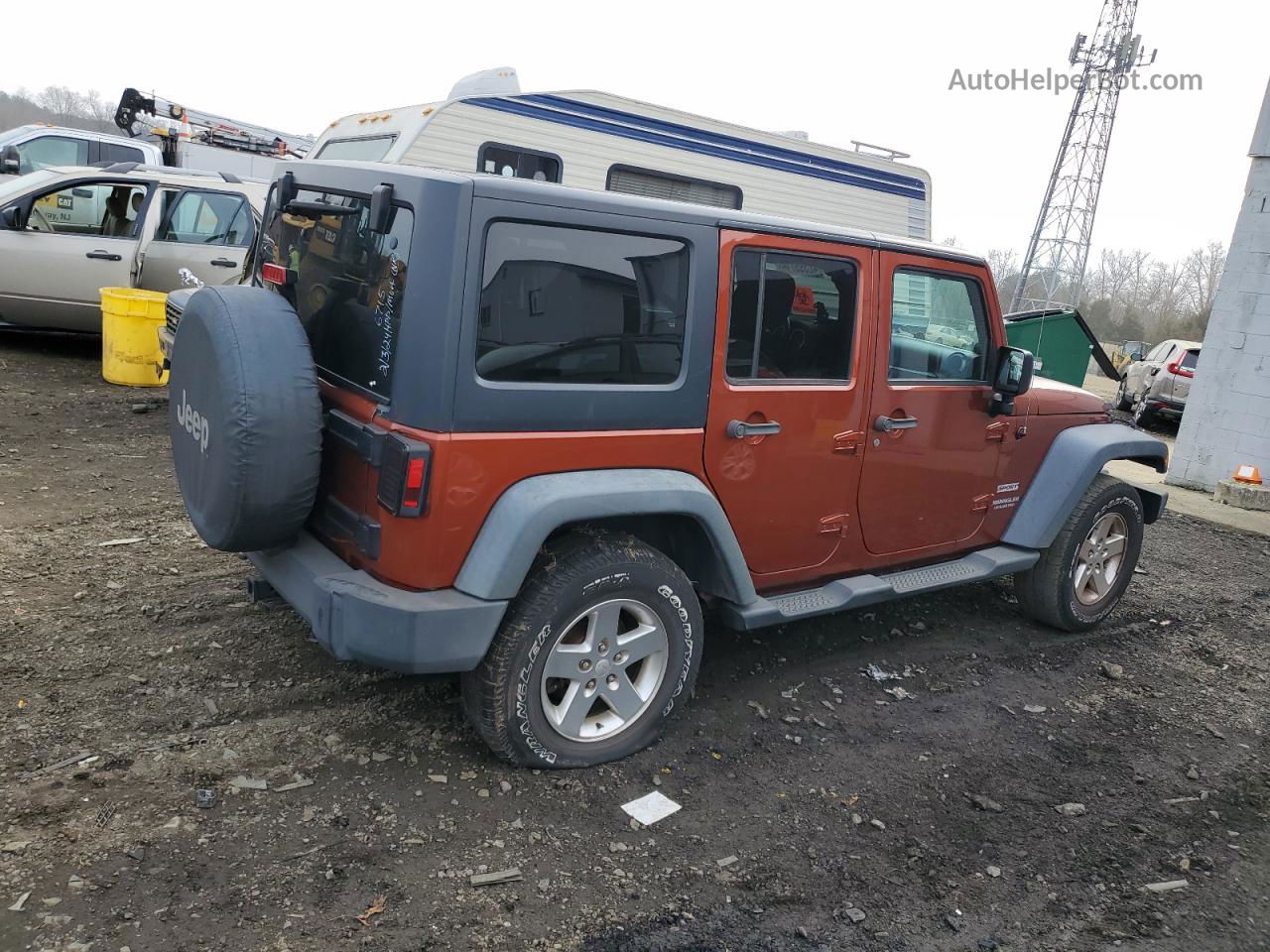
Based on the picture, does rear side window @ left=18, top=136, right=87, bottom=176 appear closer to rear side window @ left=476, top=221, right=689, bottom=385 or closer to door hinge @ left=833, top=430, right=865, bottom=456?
rear side window @ left=476, top=221, right=689, bottom=385

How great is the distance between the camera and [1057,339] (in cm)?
1425

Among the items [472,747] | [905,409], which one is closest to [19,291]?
[472,747]

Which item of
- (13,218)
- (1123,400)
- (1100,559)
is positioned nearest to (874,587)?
(1100,559)

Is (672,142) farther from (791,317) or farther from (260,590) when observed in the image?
(260,590)

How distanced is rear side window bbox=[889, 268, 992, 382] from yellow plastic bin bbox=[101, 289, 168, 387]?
23.0 ft

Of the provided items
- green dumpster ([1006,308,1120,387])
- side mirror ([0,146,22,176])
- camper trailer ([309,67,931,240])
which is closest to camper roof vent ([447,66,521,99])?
camper trailer ([309,67,931,240])

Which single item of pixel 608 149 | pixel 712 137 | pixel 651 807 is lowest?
pixel 651 807

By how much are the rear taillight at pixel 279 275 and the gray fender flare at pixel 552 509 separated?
130cm

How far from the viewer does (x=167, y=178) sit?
9539mm

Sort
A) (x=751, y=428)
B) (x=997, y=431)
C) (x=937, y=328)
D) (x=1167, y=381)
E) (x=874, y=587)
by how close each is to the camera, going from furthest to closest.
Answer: (x=1167, y=381) → (x=997, y=431) → (x=937, y=328) → (x=874, y=587) → (x=751, y=428)

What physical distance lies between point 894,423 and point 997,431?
2.58 feet

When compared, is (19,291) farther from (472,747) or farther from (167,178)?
(472,747)

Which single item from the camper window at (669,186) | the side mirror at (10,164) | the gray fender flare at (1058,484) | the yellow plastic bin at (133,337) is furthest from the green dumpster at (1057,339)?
the side mirror at (10,164)

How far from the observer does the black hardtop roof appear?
289cm
